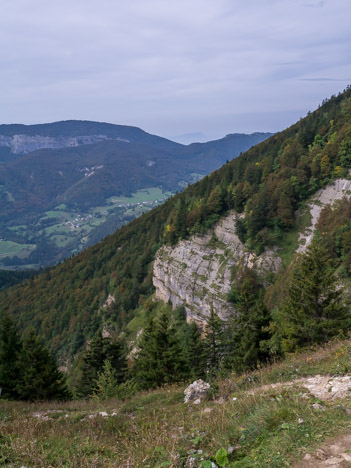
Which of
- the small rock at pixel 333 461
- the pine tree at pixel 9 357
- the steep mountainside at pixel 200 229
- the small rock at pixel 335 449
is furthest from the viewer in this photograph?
the steep mountainside at pixel 200 229

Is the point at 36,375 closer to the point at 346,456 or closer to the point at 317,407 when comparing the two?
the point at 317,407

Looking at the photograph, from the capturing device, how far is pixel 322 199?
42188 mm

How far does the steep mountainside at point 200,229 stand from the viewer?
43.2 m

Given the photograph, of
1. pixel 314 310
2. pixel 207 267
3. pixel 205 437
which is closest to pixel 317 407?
pixel 205 437

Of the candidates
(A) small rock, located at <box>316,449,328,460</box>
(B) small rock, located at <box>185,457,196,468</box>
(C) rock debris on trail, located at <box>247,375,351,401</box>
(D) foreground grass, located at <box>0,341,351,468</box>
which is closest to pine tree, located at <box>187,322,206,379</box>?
(D) foreground grass, located at <box>0,341,351,468</box>

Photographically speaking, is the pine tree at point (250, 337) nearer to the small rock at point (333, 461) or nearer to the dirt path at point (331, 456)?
the dirt path at point (331, 456)

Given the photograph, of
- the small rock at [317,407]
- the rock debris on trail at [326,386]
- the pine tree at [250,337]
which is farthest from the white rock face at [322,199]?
the small rock at [317,407]

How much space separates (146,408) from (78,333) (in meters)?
71.3

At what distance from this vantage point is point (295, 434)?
5.92 m

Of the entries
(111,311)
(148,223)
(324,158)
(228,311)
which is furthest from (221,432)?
(148,223)

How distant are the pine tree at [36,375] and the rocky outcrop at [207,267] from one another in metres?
23.8

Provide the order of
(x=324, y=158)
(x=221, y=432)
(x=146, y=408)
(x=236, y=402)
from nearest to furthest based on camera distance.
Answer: (x=221, y=432) < (x=236, y=402) < (x=146, y=408) < (x=324, y=158)

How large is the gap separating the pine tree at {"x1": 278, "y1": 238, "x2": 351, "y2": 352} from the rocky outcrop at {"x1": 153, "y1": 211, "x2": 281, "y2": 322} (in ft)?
73.4

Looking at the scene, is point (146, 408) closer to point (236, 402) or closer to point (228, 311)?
point (236, 402)
